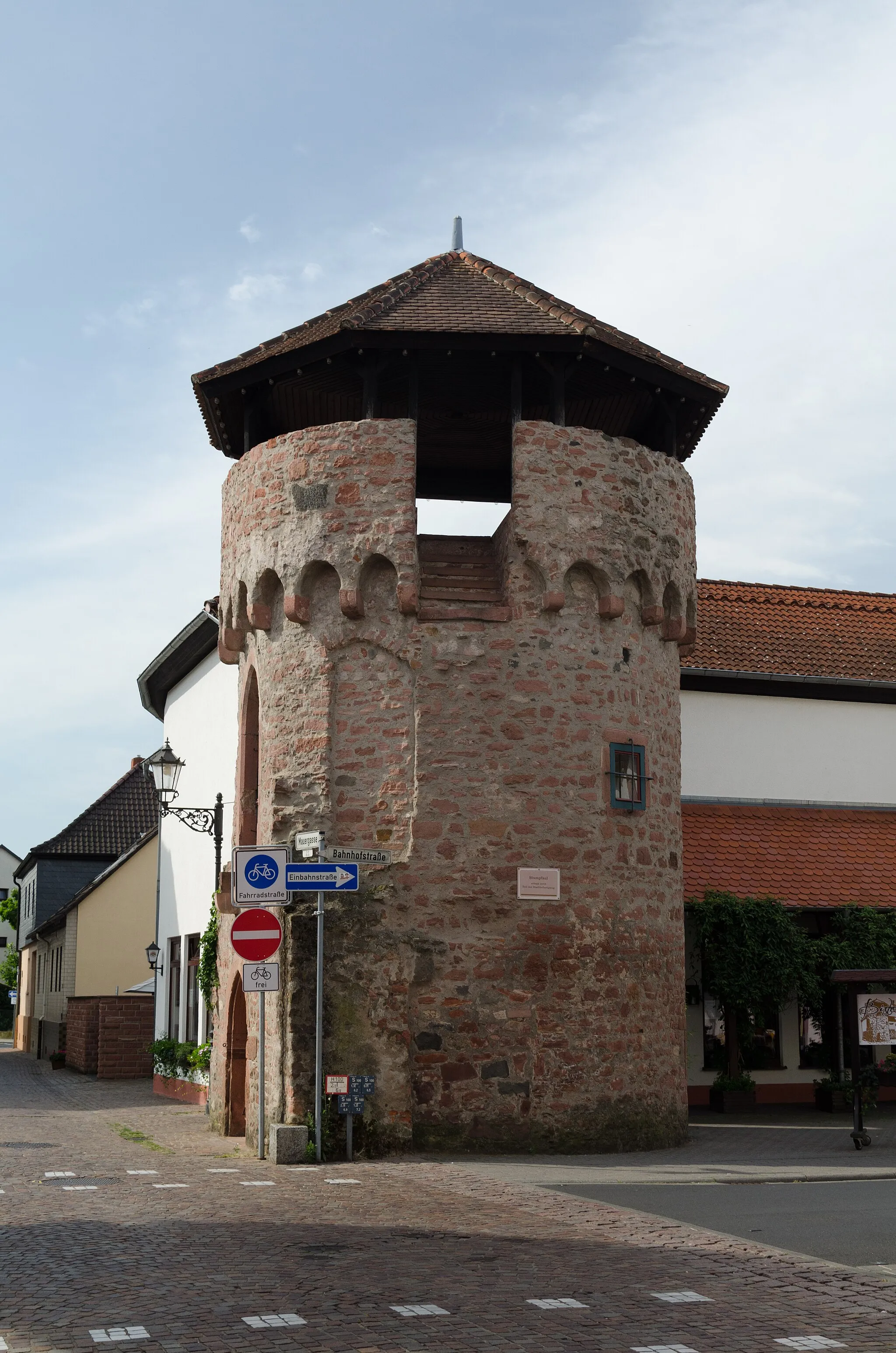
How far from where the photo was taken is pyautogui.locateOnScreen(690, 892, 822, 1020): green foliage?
1948 centimetres

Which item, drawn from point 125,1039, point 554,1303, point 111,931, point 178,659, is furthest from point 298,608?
point 111,931

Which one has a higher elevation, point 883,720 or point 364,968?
point 883,720

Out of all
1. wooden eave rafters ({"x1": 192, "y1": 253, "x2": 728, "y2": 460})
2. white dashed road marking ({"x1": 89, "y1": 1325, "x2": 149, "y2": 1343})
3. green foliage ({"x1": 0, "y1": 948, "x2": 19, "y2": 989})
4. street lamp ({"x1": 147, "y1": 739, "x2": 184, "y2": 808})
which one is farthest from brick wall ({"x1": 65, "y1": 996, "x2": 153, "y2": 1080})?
green foliage ({"x1": 0, "y1": 948, "x2": 19, "y2": 989})

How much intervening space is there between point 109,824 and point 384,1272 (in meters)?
39.4

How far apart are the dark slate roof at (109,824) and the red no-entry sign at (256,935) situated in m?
32.5

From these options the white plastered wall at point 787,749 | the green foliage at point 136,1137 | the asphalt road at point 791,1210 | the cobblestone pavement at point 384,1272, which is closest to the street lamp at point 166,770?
the green foliage at point 136,1137

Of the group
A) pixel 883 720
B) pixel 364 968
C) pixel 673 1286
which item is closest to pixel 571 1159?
pixel 364 968

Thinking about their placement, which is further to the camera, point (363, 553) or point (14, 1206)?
point (363, 553)

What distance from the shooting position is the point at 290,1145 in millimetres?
12859

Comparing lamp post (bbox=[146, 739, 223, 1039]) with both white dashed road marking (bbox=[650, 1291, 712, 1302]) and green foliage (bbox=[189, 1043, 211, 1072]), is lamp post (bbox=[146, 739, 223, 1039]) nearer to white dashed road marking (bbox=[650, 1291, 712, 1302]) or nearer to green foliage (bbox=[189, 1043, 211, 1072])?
green foliage (bbox=[189, 1043, 211, 1072])

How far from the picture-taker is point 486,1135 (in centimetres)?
1360

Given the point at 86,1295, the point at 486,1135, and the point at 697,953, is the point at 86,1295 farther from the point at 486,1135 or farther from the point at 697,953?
the point at 697,953

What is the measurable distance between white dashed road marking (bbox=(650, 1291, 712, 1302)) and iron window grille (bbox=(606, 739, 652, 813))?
773cm

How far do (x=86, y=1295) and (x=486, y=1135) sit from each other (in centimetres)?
702
